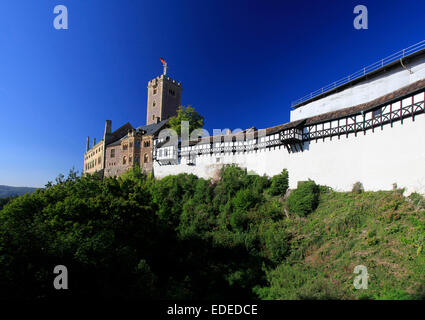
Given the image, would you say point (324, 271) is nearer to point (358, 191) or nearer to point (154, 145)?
point (358, 191)

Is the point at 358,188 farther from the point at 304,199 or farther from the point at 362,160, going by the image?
the point at 304,199

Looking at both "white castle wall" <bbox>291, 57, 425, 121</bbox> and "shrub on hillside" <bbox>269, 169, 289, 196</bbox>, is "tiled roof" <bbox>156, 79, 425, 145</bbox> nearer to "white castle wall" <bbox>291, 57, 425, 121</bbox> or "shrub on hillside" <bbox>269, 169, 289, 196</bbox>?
"white castle wall" <bbox>291, 57, 425, 121</bbox>

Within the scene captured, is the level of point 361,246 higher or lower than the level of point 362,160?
lower

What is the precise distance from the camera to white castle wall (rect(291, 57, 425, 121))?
20.3 m

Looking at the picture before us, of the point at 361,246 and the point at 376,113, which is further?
the point at 376,113

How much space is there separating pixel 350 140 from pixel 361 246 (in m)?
10.3

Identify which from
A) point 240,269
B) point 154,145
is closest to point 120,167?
point 154,145

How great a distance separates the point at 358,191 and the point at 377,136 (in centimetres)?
495

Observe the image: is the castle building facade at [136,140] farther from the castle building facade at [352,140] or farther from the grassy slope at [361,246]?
the grassy slope at [361,246]

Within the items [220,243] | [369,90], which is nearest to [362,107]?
[369,90]

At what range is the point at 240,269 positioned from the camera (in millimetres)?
18516

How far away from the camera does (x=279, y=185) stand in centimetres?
2567

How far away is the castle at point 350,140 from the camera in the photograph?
1723 centimetres
